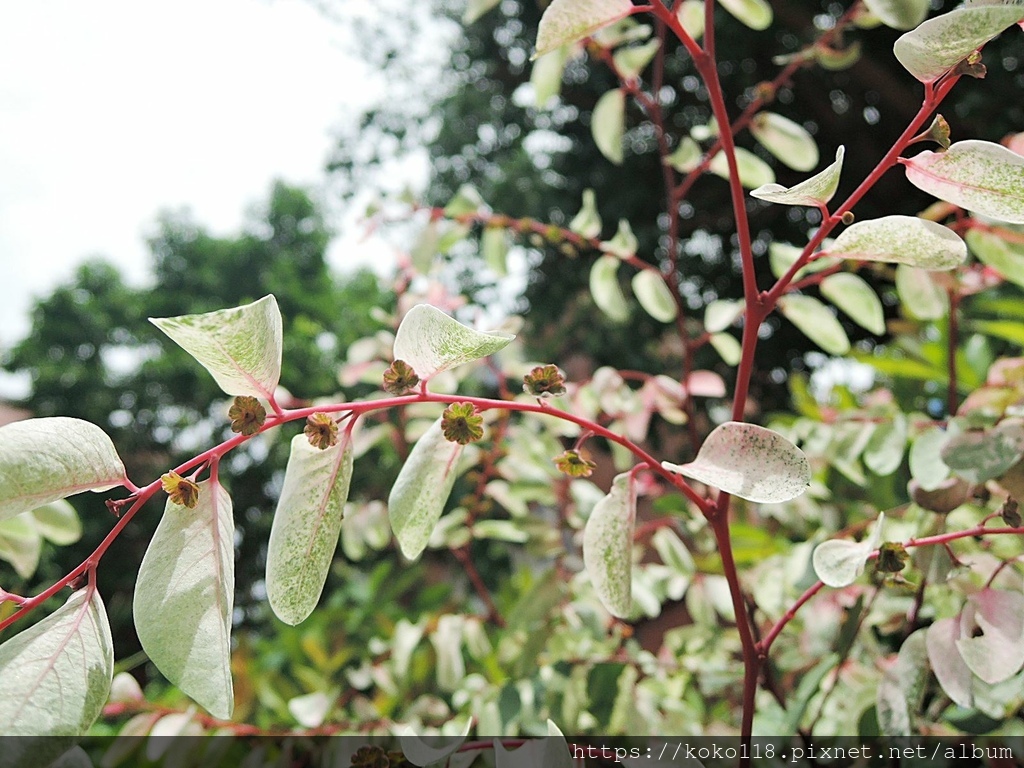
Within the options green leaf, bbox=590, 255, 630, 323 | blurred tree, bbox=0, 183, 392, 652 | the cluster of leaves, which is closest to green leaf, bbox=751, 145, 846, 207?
the cluster of leaves

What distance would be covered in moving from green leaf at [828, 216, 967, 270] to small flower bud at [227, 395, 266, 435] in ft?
0.67

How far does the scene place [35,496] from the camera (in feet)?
0.64

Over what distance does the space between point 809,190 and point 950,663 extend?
0.20 meters

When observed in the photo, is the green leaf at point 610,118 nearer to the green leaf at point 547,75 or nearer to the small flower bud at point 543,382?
the green leaf at point 547,75

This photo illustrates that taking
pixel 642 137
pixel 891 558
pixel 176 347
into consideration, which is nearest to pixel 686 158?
pixel 891 558

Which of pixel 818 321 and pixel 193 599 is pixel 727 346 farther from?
pixel 193 599

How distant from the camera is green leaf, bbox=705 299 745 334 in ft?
1.86

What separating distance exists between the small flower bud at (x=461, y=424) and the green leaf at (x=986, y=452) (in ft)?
0.73

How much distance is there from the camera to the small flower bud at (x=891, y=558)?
0.28 m

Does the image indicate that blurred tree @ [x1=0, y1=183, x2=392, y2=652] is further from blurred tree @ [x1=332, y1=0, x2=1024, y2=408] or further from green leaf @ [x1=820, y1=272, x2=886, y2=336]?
green leaf @ [x1=820, y1=272, x2=886, y2=336]

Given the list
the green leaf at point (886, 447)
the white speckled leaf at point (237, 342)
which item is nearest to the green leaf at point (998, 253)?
the green leaf at point (886, 447)

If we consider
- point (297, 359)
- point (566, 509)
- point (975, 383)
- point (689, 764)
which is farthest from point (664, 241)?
point (297, 359)

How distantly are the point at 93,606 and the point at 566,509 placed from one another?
562 mm

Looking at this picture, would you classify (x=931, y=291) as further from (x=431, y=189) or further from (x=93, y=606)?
(x=431, y=189)
